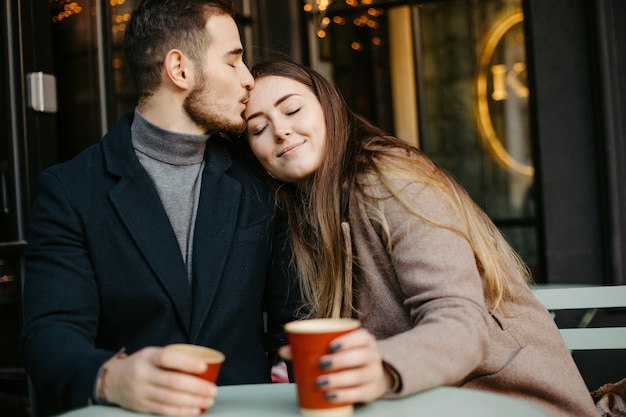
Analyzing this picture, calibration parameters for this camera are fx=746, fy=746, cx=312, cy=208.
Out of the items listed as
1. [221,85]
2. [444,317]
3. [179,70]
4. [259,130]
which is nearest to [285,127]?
[259,130]

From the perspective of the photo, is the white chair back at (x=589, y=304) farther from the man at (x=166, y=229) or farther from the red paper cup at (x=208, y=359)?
the red paper cup at (x=208, y=359)

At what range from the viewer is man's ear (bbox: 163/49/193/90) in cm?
206

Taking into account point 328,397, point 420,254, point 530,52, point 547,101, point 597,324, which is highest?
point 530,52

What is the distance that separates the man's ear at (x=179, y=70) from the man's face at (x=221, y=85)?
0.03 metres

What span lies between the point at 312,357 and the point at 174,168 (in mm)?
1059

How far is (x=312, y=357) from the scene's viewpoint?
1.05 meters

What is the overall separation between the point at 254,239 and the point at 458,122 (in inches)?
235

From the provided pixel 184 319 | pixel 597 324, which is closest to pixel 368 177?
pixel 184 319

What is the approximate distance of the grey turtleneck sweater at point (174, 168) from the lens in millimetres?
1938

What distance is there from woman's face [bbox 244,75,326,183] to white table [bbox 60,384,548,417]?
746mm

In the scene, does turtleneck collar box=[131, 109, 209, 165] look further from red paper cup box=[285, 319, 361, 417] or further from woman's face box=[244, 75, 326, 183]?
red paper cup box=[285, 319, 361, 417]

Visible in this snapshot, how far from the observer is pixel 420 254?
1504mm

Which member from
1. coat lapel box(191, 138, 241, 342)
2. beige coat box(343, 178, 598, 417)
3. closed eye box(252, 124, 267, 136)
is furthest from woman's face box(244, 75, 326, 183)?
beige coat box(343, 178, 598, 417)

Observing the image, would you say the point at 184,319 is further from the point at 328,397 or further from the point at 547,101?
the point at 547,101
